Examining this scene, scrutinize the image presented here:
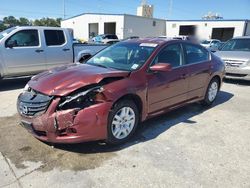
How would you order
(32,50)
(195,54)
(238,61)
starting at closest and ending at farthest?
1. (195,54)
2. (32,50)
3. (238,61)

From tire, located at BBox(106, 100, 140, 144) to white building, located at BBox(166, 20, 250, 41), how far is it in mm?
31424

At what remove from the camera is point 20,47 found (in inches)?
294

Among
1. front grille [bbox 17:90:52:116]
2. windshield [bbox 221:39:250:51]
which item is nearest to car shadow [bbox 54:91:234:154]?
front grille [bbox 17:90:52:116]

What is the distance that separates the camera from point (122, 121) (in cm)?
380

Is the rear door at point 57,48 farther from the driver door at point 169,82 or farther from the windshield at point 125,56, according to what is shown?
the driver door at point 169,82

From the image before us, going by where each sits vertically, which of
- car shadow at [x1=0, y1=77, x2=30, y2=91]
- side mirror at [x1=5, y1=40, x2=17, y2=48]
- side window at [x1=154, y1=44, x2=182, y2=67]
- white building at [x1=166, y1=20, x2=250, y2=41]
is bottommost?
car shadow at [x1=0, y1=77, x2=30, y2=91]

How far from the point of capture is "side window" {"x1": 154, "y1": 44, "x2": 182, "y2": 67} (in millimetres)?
4496

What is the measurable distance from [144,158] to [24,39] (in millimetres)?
5800

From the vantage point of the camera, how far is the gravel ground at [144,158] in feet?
9.95

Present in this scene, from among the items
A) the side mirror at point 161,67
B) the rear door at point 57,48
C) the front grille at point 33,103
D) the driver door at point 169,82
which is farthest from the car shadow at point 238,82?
the front grille at point 33,103

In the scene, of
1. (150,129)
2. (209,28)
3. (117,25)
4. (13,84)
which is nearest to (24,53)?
(13,84)

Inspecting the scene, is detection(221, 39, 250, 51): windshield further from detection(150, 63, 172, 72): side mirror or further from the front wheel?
detection(150, 63, 172, 72): side mirror

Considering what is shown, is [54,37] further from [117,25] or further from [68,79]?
[117,25]

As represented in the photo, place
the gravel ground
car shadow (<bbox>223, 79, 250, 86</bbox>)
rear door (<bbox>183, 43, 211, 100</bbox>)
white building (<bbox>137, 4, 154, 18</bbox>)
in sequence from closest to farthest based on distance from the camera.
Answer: the gravel ground < rear door (<bbox>183, 43, 211, 100</bbox>) < car shadow (<bbox>223, 79, 250, 86</bbox>) < white building (<bbox>137, 4, 154, 18</bbox>)
